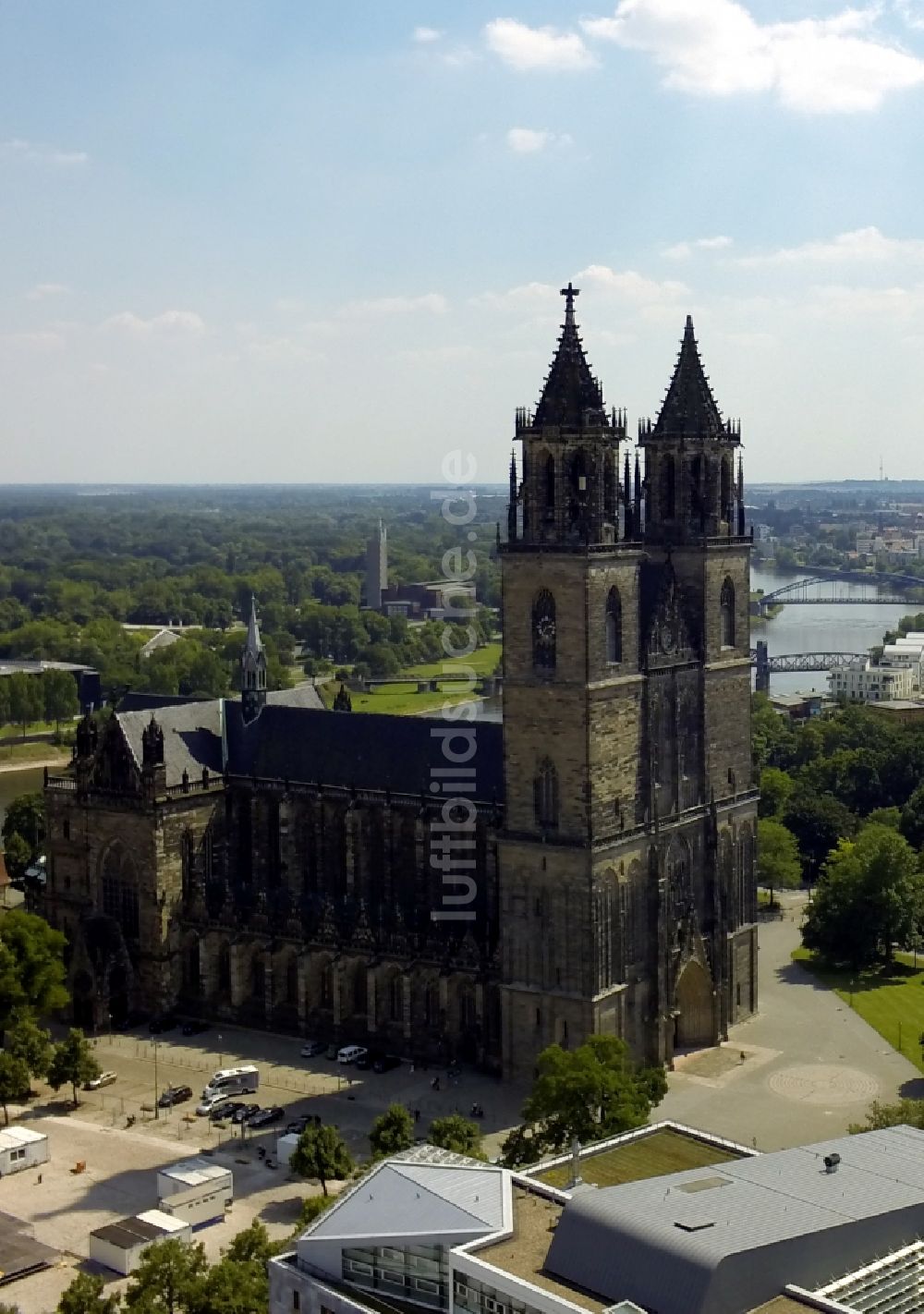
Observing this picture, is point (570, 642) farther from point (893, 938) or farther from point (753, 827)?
point (893, 938)

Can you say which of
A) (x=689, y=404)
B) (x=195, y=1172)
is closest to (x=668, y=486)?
(x=689, y=404)

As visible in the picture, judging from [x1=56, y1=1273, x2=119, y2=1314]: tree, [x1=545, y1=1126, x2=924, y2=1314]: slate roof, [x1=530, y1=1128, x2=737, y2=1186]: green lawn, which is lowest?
[x1=56, y1=1273, x2=119, y2=1314]: tree

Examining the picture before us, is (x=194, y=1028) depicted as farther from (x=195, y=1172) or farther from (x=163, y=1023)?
(x=195, y=1172)

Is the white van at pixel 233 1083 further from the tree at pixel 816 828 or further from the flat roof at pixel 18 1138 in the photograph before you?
the tree at pixel 816 828

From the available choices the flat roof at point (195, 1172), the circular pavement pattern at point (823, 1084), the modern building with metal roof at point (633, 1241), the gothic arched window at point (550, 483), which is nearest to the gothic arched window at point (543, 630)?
the gothic arched window at point (550, 483)

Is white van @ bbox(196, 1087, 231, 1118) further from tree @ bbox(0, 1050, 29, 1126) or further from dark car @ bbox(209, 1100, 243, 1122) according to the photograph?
tree @ bbox(0, 1050, 29, 1126)

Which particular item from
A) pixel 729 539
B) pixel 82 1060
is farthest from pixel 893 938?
pixel 82 1060

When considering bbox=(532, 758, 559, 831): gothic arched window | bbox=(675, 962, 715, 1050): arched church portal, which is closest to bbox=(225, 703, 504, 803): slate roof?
bbox=(532, 758, 559, 831): gothic arched window
